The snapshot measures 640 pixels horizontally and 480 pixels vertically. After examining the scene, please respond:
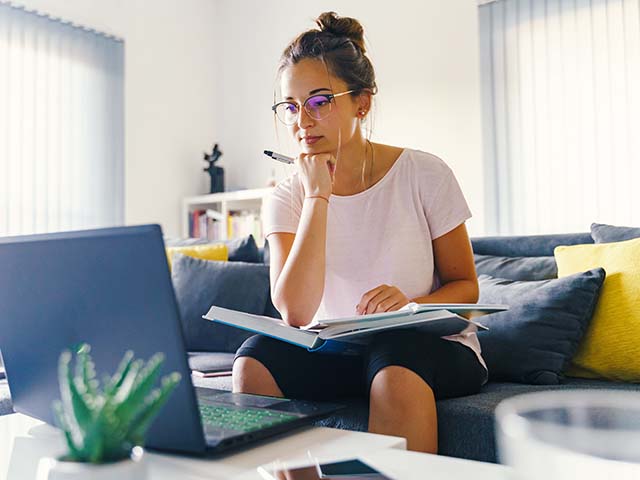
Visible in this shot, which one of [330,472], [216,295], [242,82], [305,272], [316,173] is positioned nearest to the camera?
[330,472]

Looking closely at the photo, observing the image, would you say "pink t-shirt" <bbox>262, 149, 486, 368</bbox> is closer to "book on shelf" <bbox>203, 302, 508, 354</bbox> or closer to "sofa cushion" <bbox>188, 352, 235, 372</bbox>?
"book on shelf" <bbox>203, 302, 508, 354</bbox>

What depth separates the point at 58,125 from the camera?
3.57 metres

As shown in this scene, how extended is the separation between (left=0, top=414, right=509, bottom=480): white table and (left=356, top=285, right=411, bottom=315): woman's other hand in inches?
15.1

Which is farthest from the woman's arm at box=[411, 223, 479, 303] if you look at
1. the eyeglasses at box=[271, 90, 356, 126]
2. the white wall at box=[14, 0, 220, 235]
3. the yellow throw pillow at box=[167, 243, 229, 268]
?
the white wall at box=[14, 0, 220, 235]

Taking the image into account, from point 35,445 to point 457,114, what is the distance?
2958 millimetres

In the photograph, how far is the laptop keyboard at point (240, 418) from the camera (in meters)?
0.76

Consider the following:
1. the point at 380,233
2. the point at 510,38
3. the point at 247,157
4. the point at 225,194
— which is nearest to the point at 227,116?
the point at 247,157

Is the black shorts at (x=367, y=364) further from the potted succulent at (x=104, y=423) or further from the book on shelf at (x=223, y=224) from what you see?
the book on shelf at (x=223, y=224)

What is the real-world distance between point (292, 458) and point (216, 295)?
1.78 meters

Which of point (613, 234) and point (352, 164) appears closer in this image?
point (352, 164)

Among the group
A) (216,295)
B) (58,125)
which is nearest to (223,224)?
(58,125)

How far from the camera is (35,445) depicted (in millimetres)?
792

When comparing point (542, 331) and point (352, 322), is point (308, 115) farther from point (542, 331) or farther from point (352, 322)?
point (542, 331)

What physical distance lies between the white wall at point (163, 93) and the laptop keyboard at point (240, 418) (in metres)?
3.18
